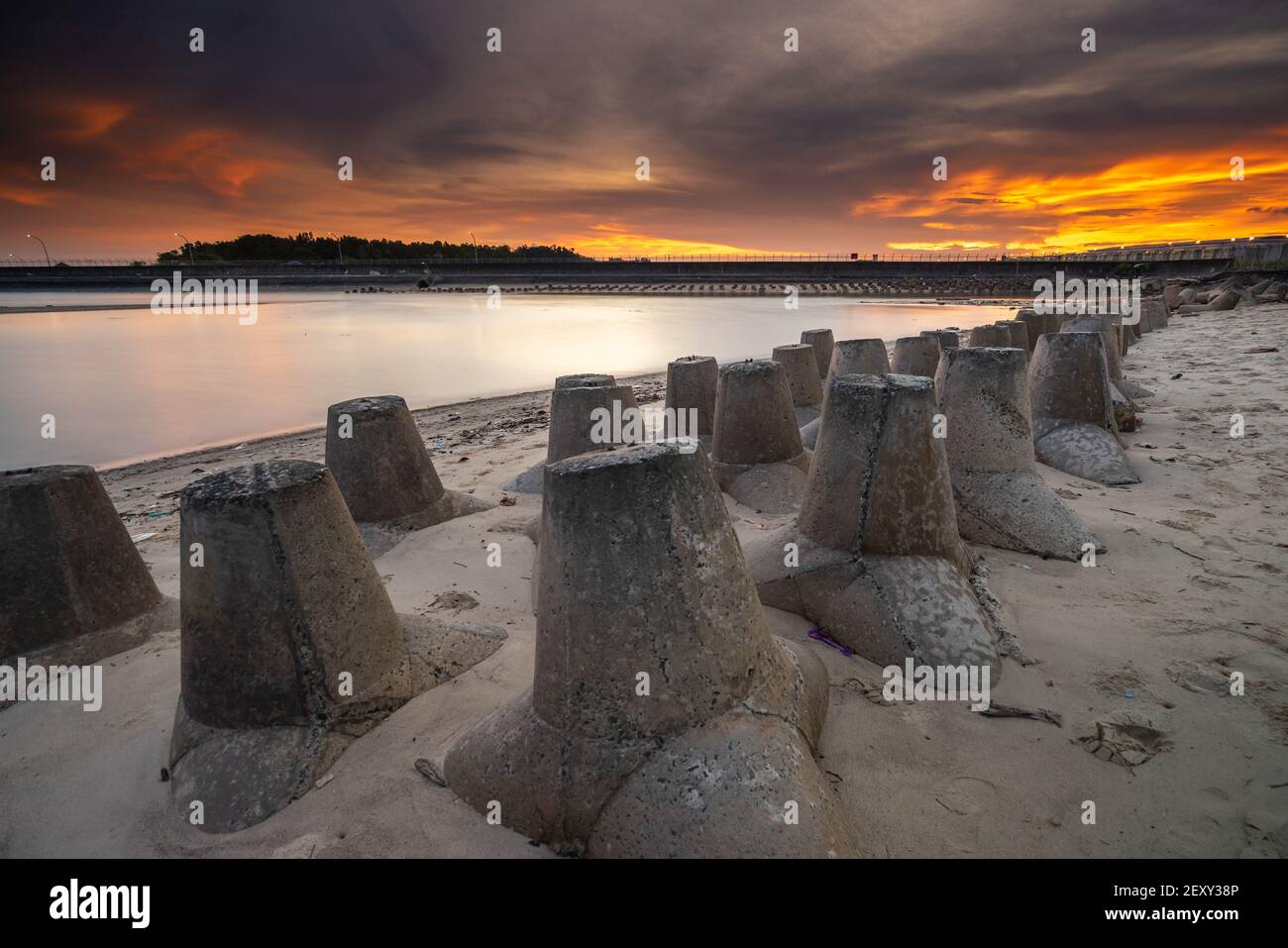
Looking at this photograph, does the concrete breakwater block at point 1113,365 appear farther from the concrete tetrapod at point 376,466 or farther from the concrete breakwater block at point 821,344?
the concrete tetrapod at point 376,466

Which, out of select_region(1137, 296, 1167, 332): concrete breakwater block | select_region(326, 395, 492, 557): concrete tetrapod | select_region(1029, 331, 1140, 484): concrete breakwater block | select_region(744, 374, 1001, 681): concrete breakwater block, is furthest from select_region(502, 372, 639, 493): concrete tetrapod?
select_region(1137, 296, 1167, 332): concrete breakwater block

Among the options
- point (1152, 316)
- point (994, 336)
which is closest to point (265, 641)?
point (994, 336)

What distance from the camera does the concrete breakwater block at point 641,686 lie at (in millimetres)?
2000

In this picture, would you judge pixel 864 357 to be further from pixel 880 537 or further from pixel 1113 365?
pixel 880 537

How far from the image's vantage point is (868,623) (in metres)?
3.17

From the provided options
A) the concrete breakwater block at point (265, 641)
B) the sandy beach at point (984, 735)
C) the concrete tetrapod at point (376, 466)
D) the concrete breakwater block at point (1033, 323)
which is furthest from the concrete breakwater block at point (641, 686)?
the concrete breakwater block at point (1033, 323)

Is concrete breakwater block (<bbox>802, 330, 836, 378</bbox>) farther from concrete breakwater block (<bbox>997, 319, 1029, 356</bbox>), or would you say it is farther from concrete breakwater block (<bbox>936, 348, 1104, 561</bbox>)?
concrete breakwater block (<bbox>936, 348, 1104, 561</bbox>)

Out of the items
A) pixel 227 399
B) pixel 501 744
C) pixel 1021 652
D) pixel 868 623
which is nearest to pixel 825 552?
pixel 868 623

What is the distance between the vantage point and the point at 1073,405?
6.12 m

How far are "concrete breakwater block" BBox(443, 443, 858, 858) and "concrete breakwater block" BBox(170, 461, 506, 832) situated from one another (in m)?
0.83

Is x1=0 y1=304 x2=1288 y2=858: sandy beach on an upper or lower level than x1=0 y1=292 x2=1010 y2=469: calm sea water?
lower

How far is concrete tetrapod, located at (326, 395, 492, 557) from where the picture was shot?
4809 mm
